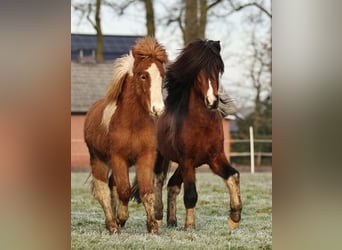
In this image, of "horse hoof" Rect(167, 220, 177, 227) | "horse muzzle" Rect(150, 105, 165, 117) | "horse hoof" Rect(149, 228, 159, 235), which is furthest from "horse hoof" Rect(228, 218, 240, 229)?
"horse muzzle" Rect(150, 105, 165, 117)

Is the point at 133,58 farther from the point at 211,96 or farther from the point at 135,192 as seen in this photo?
the point at 135,192

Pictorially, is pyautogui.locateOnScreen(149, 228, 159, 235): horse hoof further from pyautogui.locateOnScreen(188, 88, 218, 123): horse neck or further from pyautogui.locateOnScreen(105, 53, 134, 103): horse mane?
pyautogui.locateOnScreen(105, 53, 134, 103): horse mane

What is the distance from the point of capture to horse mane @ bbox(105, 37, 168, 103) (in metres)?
4.14

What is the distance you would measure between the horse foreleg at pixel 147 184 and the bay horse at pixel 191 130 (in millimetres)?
51

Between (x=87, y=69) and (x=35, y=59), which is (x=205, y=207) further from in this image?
(x=35, y=59)

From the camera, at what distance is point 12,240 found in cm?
385

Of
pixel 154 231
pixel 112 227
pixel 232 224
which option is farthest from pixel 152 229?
pixel 232 224

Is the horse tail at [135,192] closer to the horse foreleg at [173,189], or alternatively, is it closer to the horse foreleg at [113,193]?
the horse foreleg at [113,193]

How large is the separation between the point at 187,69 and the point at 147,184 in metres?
0.73

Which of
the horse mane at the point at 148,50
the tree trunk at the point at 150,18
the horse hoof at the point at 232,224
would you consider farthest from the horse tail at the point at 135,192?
the tree trunk at the point at 150,18

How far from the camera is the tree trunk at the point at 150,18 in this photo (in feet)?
13.7

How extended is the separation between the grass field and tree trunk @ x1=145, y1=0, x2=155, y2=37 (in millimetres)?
905

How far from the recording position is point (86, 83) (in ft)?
13.2

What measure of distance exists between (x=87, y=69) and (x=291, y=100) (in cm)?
119
